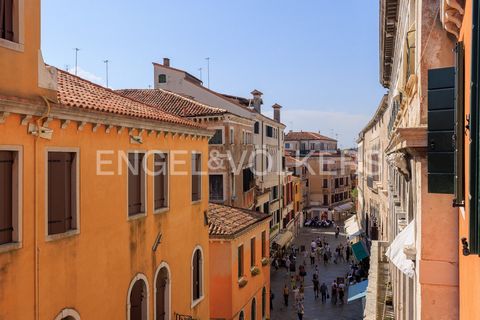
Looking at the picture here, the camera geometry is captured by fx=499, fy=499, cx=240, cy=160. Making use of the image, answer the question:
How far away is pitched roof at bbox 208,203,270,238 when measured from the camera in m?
16.9

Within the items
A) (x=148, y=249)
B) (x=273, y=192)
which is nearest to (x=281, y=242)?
(x=273, y=192)

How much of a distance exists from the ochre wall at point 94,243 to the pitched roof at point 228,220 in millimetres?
2859

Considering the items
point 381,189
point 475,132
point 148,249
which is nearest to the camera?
point 475,132

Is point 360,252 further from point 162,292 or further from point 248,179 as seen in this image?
point 162,292

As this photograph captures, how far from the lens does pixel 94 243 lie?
373 inches

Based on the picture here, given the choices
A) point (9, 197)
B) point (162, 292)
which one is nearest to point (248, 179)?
point (162, 292)

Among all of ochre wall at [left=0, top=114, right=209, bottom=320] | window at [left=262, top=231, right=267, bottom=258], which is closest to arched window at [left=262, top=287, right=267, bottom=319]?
window at [left=262, top=231, right=267, bottom=258]

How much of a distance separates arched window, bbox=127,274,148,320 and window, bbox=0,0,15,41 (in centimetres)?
573

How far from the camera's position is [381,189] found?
86.5 feet

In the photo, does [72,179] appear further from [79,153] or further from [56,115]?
[56,115]

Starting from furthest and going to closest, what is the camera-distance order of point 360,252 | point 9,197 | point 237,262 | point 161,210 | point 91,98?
point 360,252, point 237,262, point 161,210, point 91,98, point 9,197

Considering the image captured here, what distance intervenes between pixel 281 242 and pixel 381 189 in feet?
42.5

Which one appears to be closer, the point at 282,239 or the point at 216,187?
the point at 216,187

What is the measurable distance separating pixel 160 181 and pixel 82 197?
3.57 metres
